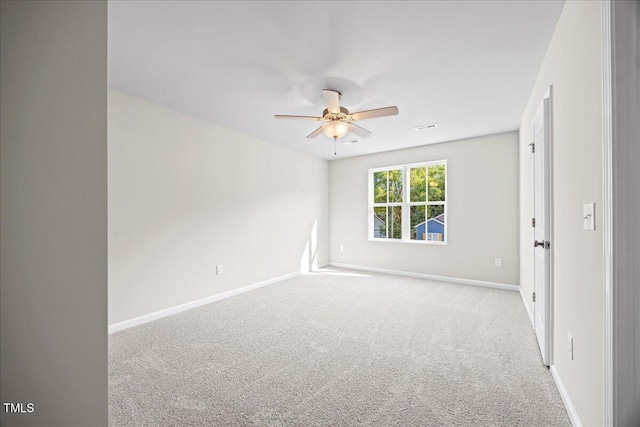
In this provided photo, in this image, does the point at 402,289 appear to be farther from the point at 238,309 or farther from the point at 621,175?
the point at 621,175

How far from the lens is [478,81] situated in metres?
2.76

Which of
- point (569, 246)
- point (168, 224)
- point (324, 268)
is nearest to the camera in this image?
point (569, 246)

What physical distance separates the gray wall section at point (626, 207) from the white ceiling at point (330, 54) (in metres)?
0.91

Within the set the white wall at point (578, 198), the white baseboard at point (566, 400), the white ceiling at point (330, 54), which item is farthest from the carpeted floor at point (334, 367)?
the white ceiling at point (330, 54)

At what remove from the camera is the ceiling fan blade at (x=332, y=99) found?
2.66 metres

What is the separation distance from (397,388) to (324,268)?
424cm

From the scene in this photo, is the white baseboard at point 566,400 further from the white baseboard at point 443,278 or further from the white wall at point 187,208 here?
the white wall at point 187,208

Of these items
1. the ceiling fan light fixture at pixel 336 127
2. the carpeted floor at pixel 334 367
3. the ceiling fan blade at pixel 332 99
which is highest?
the ceiling fan blade at pixel 332 99

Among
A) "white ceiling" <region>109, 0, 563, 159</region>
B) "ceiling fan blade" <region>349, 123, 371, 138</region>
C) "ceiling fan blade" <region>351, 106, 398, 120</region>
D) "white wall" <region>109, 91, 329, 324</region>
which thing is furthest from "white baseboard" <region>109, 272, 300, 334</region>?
"ceiling fan blade" <region>351, 106, 398, 120</region>

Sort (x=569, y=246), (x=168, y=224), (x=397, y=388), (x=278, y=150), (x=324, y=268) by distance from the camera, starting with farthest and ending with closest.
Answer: (x=324, y=268), (x=278, y=150), (x=168, y=224), (x=397, y=388), (x=569, y=246)

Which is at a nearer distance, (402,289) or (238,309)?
(238,309)

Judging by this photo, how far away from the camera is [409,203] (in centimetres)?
554

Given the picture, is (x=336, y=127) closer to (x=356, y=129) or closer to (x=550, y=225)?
(x=356, y=129)

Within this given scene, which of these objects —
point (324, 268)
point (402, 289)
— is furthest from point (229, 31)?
point (324, 268)
